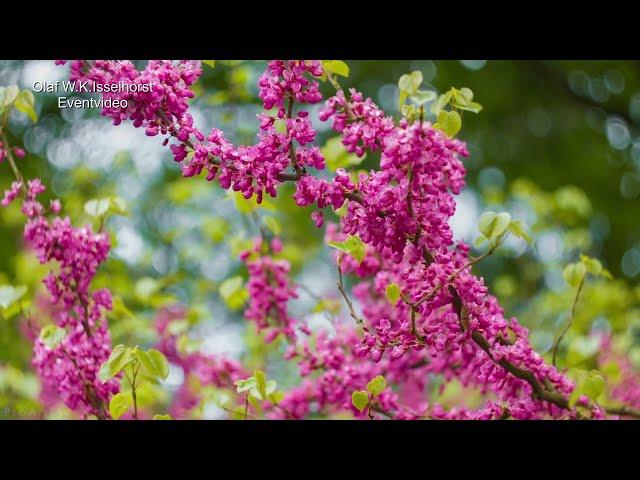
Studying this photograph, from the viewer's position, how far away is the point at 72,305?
1.72 metres

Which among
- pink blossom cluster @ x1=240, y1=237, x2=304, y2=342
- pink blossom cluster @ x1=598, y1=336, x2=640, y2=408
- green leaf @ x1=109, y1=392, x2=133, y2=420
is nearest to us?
green leaf @ x1=109, y1=392, x2=133, y2=420

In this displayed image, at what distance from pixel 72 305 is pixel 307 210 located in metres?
4.30

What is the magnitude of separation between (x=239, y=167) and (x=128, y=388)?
0.56m

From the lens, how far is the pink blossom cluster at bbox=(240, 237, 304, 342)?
6.66ft

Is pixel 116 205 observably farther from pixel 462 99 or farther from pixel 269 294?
pixel 462 99

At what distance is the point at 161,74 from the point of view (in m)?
1.39

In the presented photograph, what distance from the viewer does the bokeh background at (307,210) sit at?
2746mm

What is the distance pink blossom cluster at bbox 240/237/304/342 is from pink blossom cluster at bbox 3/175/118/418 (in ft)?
1.50

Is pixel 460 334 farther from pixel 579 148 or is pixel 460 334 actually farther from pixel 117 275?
pixel 579 148

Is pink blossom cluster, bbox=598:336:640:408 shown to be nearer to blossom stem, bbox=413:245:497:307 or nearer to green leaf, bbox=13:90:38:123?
blossom stem, bbox=413:245:497:307

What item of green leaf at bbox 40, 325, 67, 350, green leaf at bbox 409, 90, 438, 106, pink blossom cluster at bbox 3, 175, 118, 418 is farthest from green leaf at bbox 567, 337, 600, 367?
green leaf at bbox 40, 325, 67, 350
